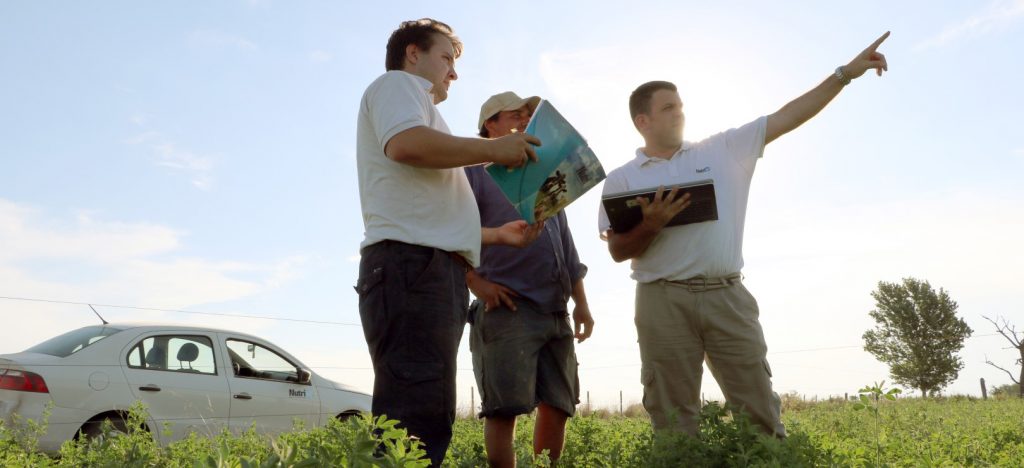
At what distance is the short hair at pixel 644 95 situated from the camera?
4.36m

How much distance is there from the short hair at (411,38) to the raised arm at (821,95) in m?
1.86

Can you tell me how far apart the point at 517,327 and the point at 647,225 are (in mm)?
802

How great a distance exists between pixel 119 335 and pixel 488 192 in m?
4.99

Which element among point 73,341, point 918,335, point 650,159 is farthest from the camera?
point 918,335

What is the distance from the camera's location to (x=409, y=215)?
2590 millimetres

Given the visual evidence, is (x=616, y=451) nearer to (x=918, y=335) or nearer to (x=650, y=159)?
(x=650, y=159)

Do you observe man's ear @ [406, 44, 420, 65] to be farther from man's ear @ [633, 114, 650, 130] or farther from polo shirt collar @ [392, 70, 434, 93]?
man's ear @ [633, 114, 650, 130]

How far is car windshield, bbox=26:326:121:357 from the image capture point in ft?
24.3

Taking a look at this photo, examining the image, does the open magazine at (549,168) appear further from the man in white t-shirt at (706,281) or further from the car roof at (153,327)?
the car roof at (153,327)

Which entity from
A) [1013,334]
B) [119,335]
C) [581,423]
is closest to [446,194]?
[581,423]

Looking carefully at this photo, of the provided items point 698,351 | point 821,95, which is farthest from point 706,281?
point 821,95

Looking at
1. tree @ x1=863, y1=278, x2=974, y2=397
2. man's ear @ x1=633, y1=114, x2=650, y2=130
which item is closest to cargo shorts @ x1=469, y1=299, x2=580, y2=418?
man's ear @ x1=633, y1=114, x2=650, y2=130

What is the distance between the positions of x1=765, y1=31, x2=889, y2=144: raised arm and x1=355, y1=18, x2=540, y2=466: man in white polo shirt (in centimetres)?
194

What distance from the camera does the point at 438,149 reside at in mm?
2480
